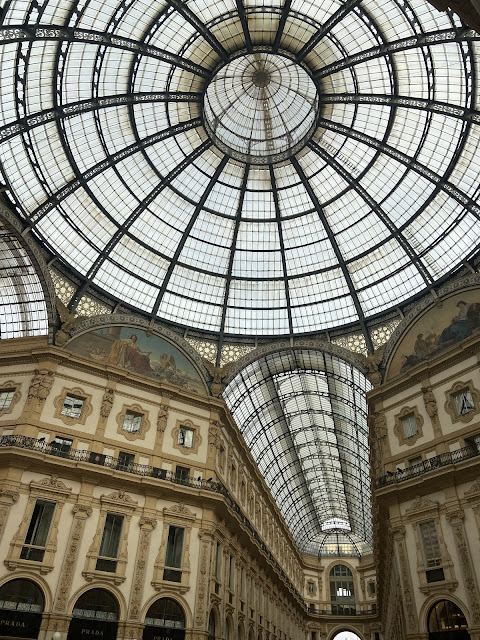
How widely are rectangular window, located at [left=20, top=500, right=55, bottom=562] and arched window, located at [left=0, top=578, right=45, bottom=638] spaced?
1.24 meters

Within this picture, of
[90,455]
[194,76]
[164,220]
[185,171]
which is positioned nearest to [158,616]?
[90,455]

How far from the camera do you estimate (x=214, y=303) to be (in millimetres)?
41000

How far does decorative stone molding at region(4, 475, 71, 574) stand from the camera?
24.8m

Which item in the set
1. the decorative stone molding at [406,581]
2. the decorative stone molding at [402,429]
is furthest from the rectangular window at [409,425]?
the decorative stone molding at [406,581]

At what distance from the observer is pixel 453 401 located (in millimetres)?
29859

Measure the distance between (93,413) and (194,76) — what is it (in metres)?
24.0

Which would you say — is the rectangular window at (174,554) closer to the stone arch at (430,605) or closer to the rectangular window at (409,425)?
the stone arch at (430,605)

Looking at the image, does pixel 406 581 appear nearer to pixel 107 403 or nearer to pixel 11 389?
pixel 107 403

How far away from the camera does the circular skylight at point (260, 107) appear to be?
34.8m

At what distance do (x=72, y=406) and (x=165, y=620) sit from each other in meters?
13.6

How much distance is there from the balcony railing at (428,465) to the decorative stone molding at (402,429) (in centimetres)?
194

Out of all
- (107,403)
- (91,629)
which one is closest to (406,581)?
(91,629)

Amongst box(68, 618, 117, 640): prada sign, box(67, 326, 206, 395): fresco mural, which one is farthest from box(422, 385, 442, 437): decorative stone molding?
box(68, 618, 117, 640): prada sign

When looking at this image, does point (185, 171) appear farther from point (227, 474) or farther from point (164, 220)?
point (227, 474)
